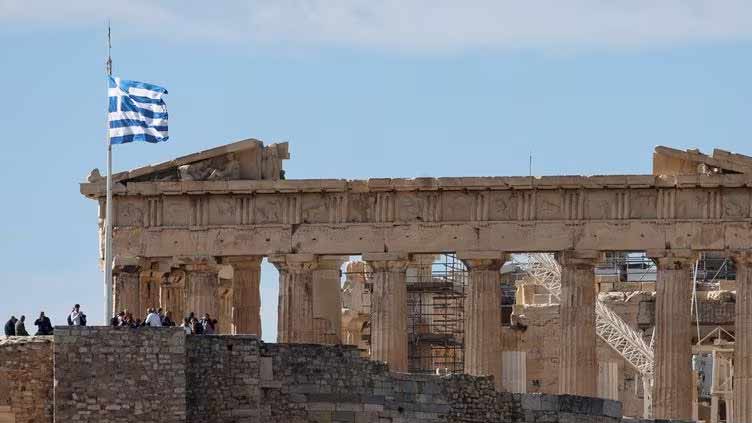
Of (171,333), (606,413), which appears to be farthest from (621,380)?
(171,333)

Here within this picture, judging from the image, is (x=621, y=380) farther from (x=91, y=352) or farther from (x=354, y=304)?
(x=91, y=352)

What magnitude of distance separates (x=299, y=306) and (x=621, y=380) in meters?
21.2

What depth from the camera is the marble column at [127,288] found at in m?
99.2

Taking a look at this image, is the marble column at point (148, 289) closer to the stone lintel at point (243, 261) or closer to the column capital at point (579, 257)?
the stone lintel at point (243, 261)

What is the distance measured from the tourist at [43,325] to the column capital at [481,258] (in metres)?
23.4

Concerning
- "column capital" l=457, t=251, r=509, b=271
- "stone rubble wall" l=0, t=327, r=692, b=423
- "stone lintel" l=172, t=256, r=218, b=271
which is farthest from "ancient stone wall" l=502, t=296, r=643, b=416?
"stone rubble wall" l=0, t=327, r=692, b=423

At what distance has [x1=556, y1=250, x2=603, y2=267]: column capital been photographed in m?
98.2

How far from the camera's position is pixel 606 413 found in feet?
263

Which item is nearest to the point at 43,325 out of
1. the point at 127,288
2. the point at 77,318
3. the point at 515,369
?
the point at 77,318

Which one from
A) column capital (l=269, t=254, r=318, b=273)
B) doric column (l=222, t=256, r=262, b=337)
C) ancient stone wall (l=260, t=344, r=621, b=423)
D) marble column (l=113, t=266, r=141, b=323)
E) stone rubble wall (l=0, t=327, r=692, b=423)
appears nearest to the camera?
stone rubble wall (l=0, t=327, r=692, b=423)

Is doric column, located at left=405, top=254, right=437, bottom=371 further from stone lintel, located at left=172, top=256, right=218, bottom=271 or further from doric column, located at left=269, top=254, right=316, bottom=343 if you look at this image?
stone lintel, located at left=172, top=256, right=218, bottom=271

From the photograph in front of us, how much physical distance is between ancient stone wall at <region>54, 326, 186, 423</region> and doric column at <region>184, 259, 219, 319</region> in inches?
1014

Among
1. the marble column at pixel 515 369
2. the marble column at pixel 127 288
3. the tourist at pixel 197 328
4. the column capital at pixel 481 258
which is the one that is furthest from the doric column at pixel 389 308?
the tourist at pixel 197 328

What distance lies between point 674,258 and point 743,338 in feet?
9.41
